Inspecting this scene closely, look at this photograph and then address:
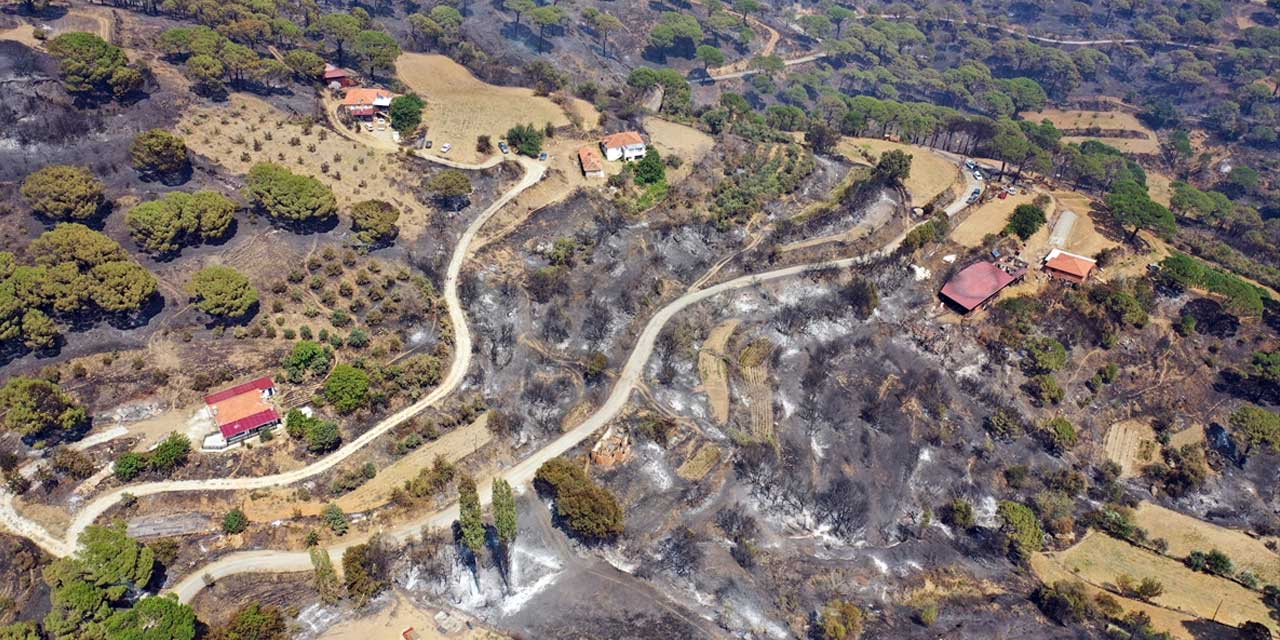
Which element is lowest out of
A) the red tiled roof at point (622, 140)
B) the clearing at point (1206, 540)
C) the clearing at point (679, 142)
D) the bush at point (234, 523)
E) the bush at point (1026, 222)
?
the bush at point (234, 523)

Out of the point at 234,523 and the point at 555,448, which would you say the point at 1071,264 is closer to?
the point at 555,448

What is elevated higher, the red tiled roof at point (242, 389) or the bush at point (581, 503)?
the bush at point (581, 503)

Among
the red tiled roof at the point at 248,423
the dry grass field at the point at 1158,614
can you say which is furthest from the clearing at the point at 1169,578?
the red tiled roof at the point at 248,423

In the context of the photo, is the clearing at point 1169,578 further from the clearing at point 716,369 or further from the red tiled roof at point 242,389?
the red tiled roof at point 242,389

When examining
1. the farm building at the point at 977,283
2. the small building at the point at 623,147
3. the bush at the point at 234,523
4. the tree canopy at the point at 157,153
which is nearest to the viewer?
the bush at the point at 234,523

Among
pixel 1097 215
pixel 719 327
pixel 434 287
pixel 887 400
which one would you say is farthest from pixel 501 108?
pixel 1097 215

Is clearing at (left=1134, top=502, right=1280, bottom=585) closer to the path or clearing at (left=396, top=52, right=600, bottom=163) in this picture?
the path

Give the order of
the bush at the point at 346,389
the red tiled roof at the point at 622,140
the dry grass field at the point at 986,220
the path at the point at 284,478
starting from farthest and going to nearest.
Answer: the red tiled roof at the point at 622,140 → the dry grass field at the point at 986,220 → the bush at the point at 346,389 → the path at the point at 284,478

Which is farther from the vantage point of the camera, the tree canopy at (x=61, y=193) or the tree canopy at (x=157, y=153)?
the tree canopy at (x=157, y=153)
